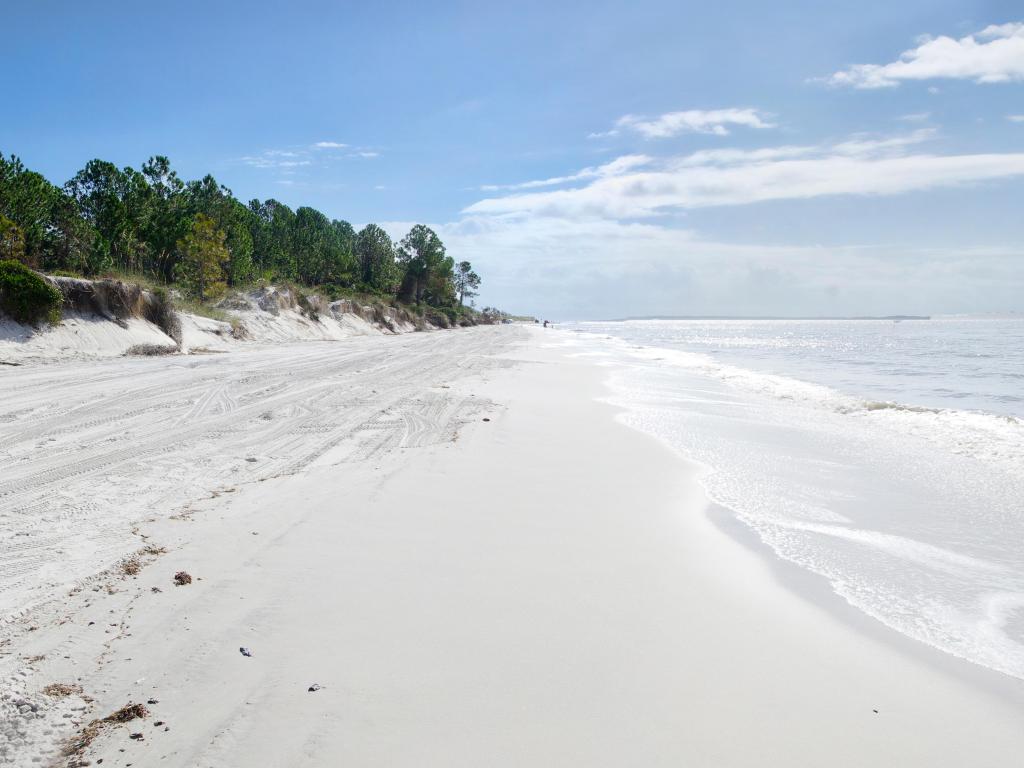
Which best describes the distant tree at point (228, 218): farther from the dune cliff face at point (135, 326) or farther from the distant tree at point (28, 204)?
the distant tree at point (28, 204)

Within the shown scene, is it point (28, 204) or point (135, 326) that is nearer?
point (135, 326)

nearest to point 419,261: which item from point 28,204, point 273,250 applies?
point 273,250

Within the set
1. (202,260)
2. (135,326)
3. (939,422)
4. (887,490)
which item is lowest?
(887,490)

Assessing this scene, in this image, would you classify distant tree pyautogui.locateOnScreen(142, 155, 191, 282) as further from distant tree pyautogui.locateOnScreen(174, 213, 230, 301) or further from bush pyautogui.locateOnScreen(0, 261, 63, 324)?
bush pyautogui.locateOnScreen(0, 261, 63, 324)

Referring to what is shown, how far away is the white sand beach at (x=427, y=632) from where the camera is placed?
2.01m

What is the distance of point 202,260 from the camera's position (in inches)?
1111

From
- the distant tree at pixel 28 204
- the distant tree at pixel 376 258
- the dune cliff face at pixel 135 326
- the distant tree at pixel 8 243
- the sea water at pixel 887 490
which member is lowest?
the sea water at pixel 887 490

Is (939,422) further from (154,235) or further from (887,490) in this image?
(154,235)

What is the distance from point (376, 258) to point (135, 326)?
57.3 m

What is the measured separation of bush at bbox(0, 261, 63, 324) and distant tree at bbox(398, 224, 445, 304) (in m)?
66.2

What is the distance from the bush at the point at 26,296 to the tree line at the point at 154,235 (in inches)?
162

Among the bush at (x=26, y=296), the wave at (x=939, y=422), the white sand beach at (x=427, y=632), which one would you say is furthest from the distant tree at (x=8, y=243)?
the wave at (x=939, y=422)

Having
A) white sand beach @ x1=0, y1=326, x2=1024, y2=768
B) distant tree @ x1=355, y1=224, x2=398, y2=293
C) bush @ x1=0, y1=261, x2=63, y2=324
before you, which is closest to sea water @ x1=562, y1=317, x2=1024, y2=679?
white sand beach @ x1=0, y1=326, x2=1024, y2=768

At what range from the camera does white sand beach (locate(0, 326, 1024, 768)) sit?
2.01 metres
